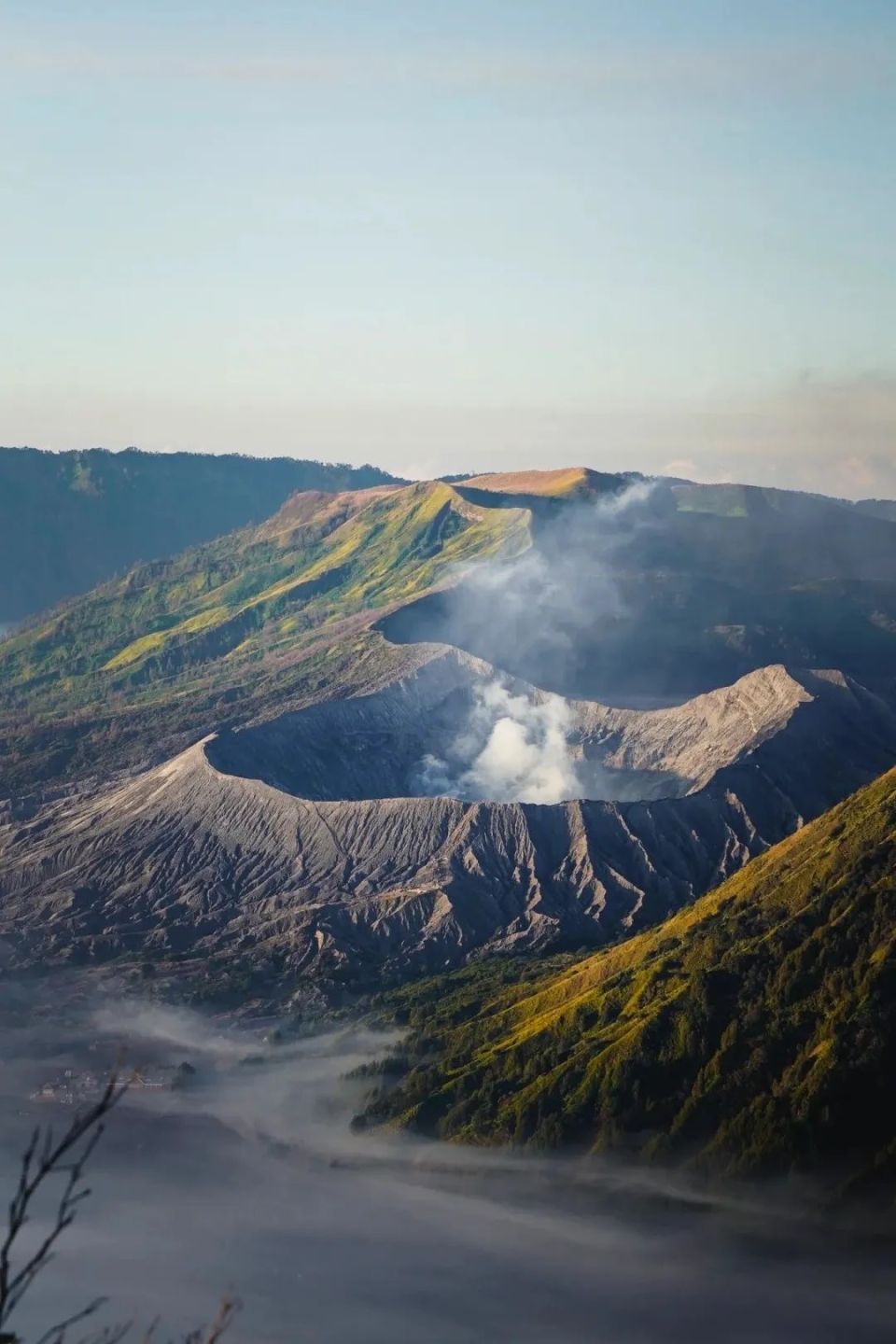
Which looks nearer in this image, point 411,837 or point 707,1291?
point 707,1291

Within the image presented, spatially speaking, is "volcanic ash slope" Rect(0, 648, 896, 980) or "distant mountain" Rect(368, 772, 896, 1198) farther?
"volcanic ash slope" Rect(0, 648, 896, 980)

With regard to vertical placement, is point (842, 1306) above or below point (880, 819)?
below

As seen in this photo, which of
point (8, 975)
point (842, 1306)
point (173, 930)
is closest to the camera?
point (842, 1306)

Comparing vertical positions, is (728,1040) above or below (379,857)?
above

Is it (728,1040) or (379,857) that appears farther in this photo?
(379,857)

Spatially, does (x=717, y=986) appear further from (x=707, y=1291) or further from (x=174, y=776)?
(x=174, y=776)

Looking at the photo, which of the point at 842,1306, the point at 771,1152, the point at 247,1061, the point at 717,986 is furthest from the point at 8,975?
the point at 842,1306

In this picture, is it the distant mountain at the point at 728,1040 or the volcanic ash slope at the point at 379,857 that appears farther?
the volcanic ash slope at the point at 379,857

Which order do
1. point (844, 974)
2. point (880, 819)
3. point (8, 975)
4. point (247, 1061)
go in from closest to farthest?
1. point (844, 974)
2. point (880, 819)
3. point (247, 1061)
4. point (8, 975)
